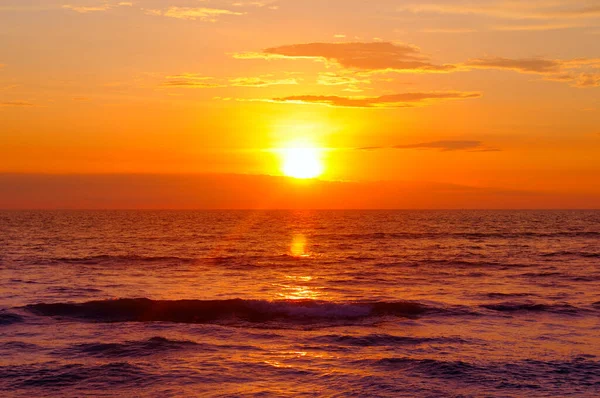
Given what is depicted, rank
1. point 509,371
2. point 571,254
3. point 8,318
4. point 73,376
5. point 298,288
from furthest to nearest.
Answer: point 571,254
point 298,288
point 8,318
point 509,371
point 73,376

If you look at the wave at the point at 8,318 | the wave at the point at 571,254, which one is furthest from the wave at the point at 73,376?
the wave at the point at 571,254

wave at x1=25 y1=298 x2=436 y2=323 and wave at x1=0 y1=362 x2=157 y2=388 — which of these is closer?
wave at x1=0 y1=362 x2=157 y2=388

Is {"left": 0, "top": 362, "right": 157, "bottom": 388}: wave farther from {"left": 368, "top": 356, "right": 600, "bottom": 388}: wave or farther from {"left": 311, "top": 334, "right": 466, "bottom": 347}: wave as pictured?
{"left": 311, "top": 334, "right": 466, "bottom": 347}: wave

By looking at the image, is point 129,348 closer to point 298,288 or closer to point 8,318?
point 8,318

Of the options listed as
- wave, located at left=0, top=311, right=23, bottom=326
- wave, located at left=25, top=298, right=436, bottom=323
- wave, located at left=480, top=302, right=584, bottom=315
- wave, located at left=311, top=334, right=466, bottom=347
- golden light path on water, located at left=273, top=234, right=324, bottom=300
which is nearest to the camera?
wave, located at left=311, top=334, right=466, bottom=347

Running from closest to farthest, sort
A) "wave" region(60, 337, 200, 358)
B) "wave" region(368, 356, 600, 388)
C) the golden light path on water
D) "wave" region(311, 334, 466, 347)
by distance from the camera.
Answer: "wave" region(368, 356, 600, 388) < "wave" region(60, 337, 200, 358) < "wave" region(311, 334, 466, 347) < the golden light path on water

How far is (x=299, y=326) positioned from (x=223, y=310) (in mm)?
4793

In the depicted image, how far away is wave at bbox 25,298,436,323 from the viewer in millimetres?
27875

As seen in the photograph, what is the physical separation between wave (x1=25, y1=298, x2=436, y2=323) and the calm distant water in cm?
10

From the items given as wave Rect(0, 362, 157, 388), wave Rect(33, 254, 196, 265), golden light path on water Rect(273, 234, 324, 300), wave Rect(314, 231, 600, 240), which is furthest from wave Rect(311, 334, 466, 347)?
wave Rect(314, 231, 600, 240)

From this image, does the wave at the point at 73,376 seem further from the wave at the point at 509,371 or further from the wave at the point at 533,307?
the wave at the point at 533,307

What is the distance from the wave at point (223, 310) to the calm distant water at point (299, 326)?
0.10 m

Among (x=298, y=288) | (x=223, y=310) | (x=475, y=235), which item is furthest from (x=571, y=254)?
(x=223, y=310)

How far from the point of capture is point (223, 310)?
29359 millimetres
